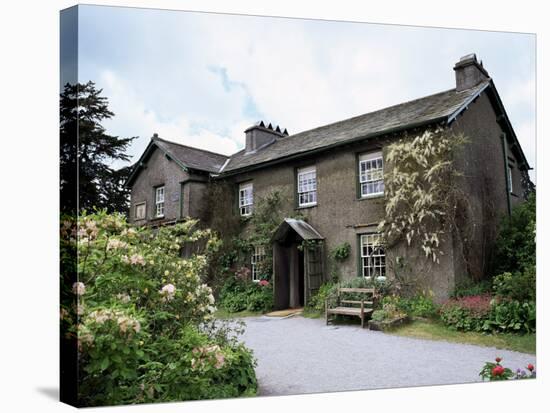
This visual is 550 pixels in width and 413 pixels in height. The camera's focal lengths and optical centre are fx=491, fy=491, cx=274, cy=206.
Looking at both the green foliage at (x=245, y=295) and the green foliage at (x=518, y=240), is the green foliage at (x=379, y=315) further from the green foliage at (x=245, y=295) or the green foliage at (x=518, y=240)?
the green foliage at (x=518, y=240)

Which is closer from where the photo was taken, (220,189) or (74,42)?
(74,42)

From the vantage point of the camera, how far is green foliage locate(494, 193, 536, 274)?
295 inches

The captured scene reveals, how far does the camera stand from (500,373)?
18.7 feet

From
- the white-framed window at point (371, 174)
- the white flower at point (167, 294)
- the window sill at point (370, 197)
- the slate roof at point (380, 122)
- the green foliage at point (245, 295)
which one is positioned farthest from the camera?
the white-framed window at point (371, 174)

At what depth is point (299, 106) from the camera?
23.1ft


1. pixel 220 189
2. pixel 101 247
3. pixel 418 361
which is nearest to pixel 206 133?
pixel 220 189

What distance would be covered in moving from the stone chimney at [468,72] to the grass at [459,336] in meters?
3.68

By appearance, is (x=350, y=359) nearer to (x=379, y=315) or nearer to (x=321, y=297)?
(x=379, y=315)

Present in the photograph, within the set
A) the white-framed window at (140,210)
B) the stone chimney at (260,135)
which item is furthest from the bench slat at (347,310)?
the white-framed window at (140,210)

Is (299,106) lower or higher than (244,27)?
lower

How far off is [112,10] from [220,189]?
298 centimetres

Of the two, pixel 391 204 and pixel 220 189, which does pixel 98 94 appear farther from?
pixel 391 204

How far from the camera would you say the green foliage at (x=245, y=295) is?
6621mm

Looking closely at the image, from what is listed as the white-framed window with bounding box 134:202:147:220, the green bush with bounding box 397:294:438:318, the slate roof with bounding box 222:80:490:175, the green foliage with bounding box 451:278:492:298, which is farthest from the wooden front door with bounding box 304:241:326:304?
the white-framed window with bounding box 134:202:147:220
